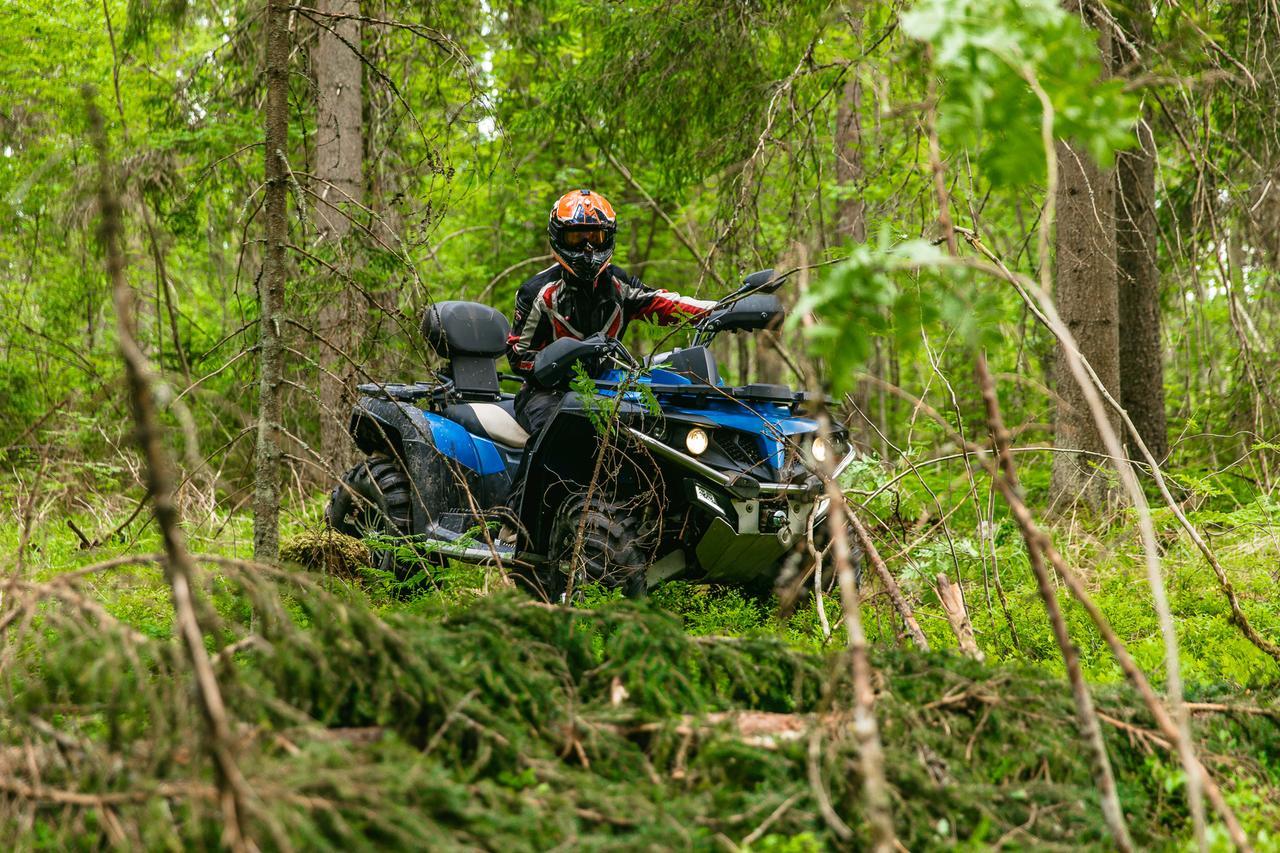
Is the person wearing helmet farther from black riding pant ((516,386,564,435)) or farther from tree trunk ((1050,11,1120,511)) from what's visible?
tree trunk ((1050,11,1120,511))

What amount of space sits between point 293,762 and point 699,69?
7.39 metres

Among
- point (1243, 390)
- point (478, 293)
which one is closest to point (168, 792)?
point (1243, 390)

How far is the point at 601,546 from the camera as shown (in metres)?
5.51

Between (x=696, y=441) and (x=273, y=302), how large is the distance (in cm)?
200

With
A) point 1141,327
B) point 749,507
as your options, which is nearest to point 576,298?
point 749,507

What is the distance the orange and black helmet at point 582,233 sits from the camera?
253 inches

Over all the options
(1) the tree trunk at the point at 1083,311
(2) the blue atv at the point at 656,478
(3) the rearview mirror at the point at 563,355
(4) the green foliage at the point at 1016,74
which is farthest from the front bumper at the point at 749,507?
(1) the tree trunk at the point at 1083,311

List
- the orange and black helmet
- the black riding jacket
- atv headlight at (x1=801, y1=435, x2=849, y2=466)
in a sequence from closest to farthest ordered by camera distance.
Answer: atv headlight at (x1=801, y1=435, x2=849, y2=466) → the orange and black helmet → the black riding jacket

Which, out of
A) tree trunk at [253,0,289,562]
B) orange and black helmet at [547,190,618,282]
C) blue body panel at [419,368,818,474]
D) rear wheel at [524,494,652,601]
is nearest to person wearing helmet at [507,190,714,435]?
orange and black helmet at [547,190,618,282]

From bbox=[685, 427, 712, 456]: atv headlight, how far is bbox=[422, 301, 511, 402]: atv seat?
217 centimetres

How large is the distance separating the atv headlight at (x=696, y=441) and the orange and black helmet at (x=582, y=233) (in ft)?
4.84

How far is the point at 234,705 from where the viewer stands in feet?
8.45

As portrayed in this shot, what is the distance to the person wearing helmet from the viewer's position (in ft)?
21.2

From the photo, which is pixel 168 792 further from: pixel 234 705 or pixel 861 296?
pixel 861 296
